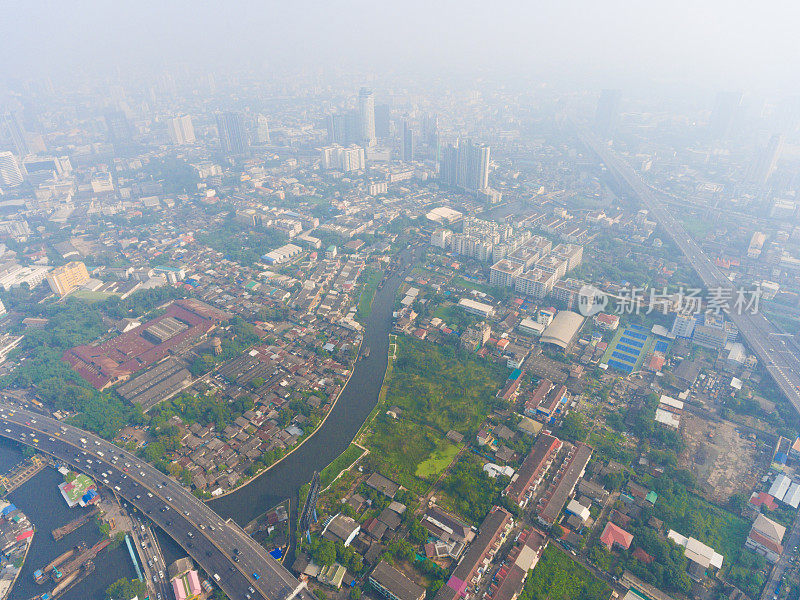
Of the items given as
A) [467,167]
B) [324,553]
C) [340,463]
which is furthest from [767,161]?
[324,553]

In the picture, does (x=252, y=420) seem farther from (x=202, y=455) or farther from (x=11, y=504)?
(x=11, y=504)

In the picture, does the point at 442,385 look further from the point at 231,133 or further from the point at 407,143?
the point at 231,133

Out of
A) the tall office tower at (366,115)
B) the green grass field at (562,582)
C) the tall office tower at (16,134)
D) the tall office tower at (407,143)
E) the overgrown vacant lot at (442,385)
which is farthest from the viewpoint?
the tall office tower at (366,115)

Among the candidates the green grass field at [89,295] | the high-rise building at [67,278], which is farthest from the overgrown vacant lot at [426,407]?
the high-rise building at [67,278]

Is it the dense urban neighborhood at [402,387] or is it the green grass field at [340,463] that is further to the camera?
the green grass field at [340,463]

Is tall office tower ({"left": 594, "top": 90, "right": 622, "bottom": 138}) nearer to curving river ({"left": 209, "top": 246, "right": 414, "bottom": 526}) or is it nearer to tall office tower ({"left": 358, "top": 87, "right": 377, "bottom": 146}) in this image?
tall office tower ({"left": 358, "top": 87, "right": 377, "bottom": 146})

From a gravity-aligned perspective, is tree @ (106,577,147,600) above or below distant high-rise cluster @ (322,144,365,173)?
below

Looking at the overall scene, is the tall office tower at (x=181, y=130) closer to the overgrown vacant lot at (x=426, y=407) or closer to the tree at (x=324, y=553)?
the overgrown vacant lot at (x=426, y=407)

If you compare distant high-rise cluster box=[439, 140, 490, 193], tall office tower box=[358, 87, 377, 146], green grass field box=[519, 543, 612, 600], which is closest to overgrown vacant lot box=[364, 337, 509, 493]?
green grass field box=[519, 543, 612, 600]
